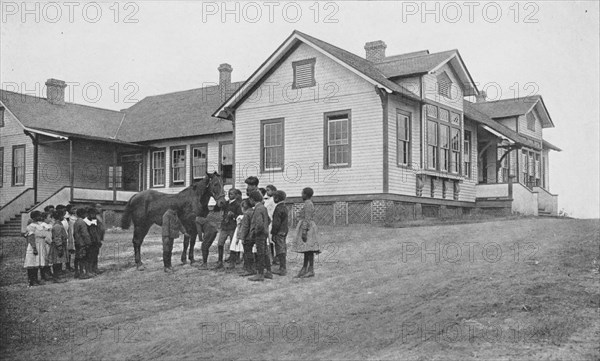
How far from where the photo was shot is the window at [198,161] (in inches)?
1331

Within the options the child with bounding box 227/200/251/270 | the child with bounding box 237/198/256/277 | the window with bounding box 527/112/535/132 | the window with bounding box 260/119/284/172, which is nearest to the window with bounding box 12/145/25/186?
the window with bounding box 260/119/284/172

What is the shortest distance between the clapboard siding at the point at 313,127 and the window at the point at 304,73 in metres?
0.18

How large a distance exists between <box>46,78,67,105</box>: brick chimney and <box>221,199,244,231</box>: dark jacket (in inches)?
945

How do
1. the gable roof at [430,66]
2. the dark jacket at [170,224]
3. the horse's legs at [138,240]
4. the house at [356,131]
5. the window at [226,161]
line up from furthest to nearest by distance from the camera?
1. the window at [226,161]
2. the gable roof at [430,66]
3. the house at [356,131]
4. the horse's legs at [138,240]
5. the dark jacket at [170,224]

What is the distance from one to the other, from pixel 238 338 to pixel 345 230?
1172cm

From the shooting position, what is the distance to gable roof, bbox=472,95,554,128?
1417 inches

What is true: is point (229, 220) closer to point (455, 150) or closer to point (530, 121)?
point (455, 150)

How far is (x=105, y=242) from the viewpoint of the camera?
2308cm

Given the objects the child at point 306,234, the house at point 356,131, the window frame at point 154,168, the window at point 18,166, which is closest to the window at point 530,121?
the house at point 356,131

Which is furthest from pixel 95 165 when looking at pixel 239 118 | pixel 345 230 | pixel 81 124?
pixel 345 230

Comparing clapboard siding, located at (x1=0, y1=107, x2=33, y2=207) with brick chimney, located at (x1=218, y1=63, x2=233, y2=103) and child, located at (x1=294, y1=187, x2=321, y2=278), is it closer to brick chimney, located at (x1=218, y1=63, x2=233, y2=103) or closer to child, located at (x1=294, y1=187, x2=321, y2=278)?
brick chimney, located at (x1=218, y1=63, x2=233, y2=103)

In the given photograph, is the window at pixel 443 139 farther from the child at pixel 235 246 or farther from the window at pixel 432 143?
the child at pixel 235 246

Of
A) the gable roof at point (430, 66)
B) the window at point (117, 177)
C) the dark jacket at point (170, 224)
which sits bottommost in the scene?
the dark jacket at point (170, 224)

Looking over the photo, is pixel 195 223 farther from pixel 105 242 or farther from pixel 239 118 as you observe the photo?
pixel 239 118
